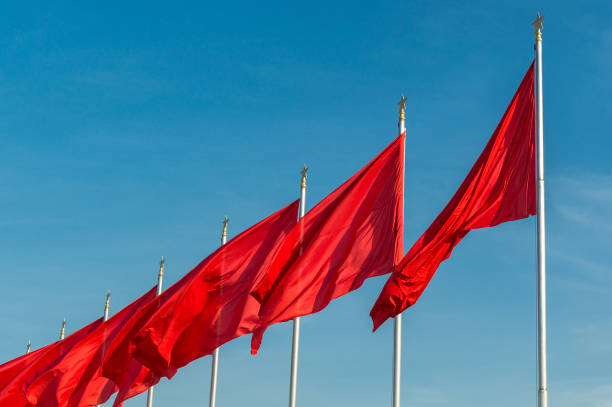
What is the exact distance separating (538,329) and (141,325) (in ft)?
45.6

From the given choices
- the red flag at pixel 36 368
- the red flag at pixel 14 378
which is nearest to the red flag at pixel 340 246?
the red flag at pixel 36 368

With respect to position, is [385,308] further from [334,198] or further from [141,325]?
[141,325]

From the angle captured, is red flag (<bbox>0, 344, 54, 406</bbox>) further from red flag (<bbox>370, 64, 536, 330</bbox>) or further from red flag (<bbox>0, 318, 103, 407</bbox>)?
red flag (<bbox>370, 64, 536, 330</bbox>)

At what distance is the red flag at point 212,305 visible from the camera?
87.3 feet

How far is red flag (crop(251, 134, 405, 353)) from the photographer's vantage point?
2369 centimetres

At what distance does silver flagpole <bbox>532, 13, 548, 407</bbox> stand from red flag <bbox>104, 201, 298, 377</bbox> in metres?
8.58

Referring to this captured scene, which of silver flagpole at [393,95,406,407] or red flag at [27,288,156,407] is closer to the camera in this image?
silver flagpole at [393,95,406,407]

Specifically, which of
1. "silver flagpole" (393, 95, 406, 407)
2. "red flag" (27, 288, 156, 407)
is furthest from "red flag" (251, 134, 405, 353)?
"red flag" (27, 288, 156, 407)

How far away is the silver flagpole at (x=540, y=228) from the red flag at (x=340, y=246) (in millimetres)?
4304

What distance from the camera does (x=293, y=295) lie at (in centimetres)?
2384

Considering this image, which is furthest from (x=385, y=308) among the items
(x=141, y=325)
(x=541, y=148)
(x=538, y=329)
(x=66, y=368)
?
(x=66, y=368)

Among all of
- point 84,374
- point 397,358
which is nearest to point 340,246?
point 397,358

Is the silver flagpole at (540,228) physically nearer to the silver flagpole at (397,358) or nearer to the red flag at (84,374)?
the silver flagpole at (397,358)

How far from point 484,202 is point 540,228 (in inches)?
64.2
